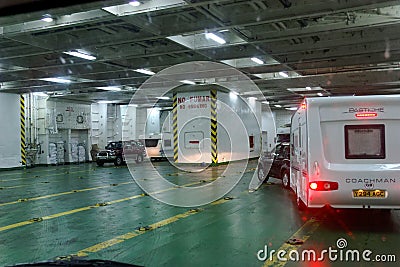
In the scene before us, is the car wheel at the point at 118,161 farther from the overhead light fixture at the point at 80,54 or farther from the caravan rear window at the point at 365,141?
the caravan rear window at the point at 365,141

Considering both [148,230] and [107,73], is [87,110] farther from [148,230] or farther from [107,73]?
[148,230]

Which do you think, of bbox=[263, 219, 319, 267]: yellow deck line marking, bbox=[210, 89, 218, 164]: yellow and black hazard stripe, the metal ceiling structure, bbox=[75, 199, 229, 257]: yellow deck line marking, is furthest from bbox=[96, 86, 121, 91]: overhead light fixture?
bbox=[263, 219, 319, 267]: yellow deck line marking

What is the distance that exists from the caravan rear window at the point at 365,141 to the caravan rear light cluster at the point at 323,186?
533mm

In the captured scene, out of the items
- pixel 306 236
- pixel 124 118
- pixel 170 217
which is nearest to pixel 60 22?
pixel 170 217

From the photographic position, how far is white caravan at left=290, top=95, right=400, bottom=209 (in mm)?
6500

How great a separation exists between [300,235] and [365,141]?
73.3 inches

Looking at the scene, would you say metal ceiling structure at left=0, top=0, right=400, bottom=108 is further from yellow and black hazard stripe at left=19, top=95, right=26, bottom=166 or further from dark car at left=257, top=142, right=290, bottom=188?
yellow and black hazard stripe at left=19, top=95, right=26, bottom=166

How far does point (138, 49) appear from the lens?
12688mm

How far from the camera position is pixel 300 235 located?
648cm

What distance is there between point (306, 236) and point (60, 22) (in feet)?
22.5

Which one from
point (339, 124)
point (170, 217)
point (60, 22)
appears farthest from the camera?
point (60, 22)

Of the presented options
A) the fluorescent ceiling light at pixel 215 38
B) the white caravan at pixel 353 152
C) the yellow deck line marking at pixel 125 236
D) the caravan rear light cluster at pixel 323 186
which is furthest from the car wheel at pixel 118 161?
the caravan rear light cluster at pixel 323 186

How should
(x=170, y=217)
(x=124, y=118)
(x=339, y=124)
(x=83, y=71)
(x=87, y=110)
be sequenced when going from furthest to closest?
(x=124, y=118) < (x=87, y=110) < (x=83, y=71) < (x=170, y=217) < (x=339, y=124)

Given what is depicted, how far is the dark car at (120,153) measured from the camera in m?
23.6
